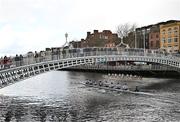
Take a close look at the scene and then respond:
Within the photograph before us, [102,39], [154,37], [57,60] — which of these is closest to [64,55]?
[57,60]

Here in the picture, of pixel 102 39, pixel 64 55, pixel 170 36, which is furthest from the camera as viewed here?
pixel 102 39

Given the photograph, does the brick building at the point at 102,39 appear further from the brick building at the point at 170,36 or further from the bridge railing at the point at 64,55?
the bridge railing at the point at 64,55

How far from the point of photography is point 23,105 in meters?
37.5

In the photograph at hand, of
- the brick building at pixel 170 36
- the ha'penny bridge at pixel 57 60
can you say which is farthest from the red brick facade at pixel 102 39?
the ha'penny bridge at pixel 57 60

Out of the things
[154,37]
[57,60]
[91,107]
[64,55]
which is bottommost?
[91,107]

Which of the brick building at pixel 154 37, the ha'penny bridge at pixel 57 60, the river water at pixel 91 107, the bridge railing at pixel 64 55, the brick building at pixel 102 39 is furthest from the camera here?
the brick building at pixel 102 39

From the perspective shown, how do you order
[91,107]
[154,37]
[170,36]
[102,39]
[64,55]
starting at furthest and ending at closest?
[102,39], [154,37], [170,36], [64,55], [91,107]

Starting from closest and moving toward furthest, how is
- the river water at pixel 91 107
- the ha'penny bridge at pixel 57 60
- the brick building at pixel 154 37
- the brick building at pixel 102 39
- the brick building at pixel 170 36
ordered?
the river water at pixel 91 107
the ha'penny bridge at pixel 57 60
the brick building at pixel 170 36
the brick building at pixel 154 37
the brick building at pixel 102 39

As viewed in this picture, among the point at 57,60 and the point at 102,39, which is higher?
the point at 102,39

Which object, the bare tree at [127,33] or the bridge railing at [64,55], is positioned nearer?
the bridge railing at [64,55]

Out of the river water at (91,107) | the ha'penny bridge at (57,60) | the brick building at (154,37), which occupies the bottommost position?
the river water at (91,107)

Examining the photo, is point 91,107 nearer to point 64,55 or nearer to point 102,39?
point 64,55

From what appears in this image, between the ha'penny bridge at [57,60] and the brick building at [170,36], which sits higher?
the brick building at [170,36]

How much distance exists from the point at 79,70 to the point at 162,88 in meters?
59.1
